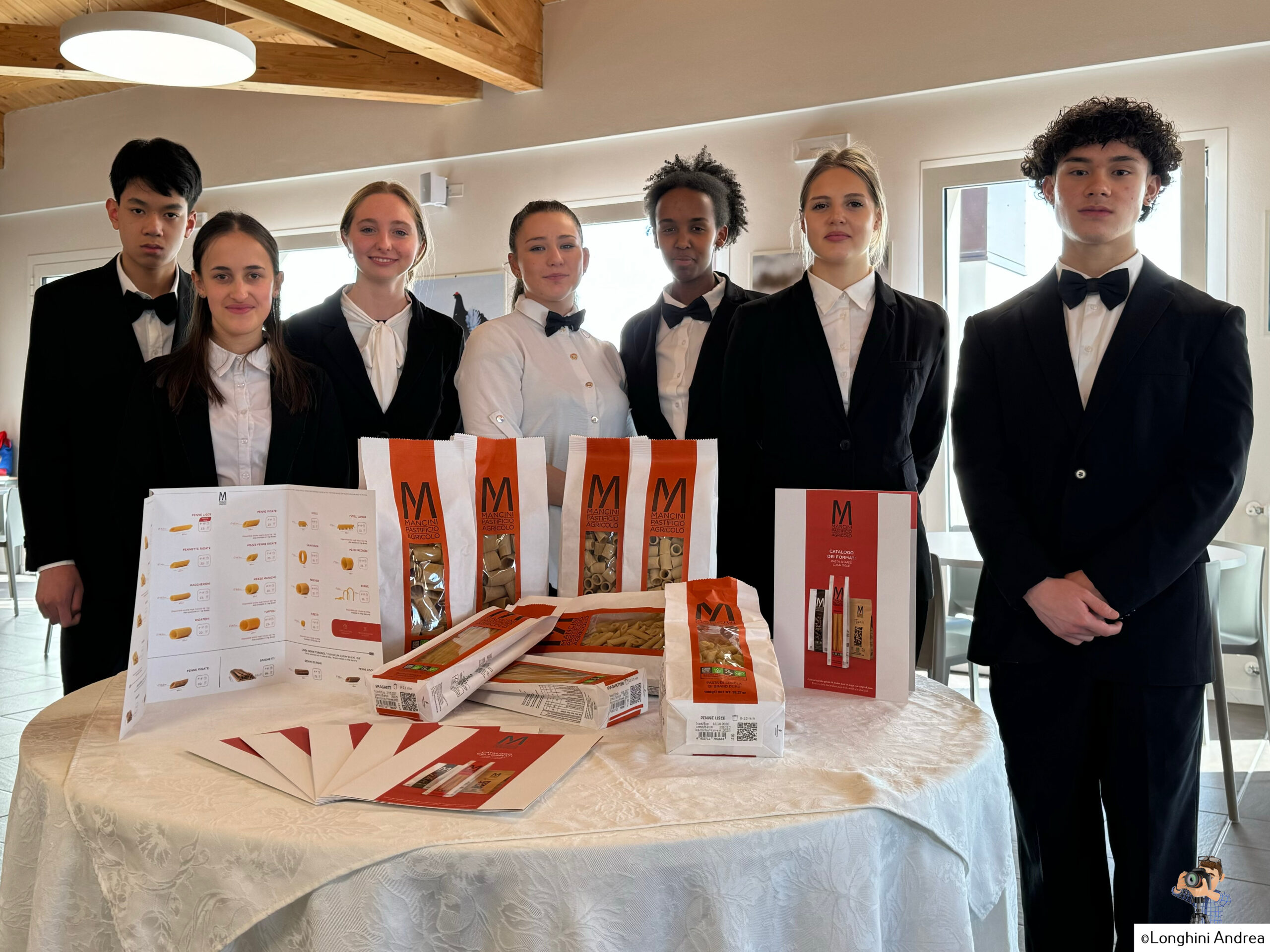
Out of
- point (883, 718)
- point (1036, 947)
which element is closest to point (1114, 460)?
point (883, 718)

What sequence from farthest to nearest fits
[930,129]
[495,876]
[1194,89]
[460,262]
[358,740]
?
[460,262]
[930,129]
[1194,89]
[358,740]
[495,876]

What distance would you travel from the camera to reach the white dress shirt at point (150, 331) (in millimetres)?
2268

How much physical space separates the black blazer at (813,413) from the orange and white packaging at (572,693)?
81 centimetres

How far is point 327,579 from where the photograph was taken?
1443 mm

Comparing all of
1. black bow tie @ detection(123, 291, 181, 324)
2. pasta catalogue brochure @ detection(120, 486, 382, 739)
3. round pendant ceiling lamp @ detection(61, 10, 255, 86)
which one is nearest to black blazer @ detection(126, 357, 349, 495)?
pasta catalogue brochure @ detection(120, 486, 382, 739)

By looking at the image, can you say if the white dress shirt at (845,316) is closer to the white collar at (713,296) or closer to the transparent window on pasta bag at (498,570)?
the white collar at (713,296)

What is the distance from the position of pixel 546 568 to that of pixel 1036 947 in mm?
1157

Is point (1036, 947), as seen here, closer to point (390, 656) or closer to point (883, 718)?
point (883, 718)

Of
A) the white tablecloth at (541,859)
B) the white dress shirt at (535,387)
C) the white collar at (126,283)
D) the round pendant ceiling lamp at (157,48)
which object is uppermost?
the round pendant ceiling lamp at (157,48)

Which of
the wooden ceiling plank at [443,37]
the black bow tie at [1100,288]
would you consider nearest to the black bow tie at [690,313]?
the black bow tie at [1100,288]

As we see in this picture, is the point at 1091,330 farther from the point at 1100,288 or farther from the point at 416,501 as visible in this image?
the point at 416,501

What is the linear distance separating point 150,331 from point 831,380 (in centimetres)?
158

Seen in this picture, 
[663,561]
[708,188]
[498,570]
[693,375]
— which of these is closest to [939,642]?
[693,375]

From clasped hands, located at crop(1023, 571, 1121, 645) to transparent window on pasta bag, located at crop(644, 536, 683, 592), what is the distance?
0.65m
